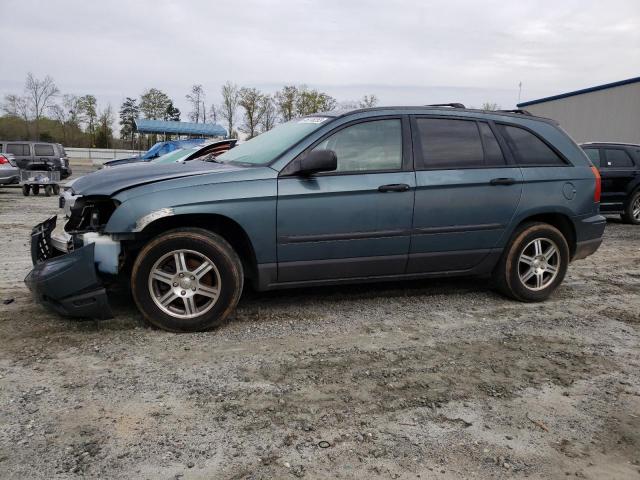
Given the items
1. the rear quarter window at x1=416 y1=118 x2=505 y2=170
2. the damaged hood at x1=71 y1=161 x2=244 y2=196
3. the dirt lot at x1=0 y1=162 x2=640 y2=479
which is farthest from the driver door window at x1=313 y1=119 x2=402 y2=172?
the dirt lot at x1=0 y1=162 x2=640 y2=479

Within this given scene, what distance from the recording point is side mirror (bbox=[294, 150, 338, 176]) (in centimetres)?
395

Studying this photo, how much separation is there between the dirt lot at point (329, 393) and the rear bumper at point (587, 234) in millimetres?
594

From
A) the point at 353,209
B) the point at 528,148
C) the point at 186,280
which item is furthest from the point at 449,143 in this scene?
the point at 186,280

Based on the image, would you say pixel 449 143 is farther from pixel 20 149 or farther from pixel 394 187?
pixel 20 149

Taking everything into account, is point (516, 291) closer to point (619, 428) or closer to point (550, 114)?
point (619, 428)

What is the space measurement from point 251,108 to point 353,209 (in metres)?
51.6

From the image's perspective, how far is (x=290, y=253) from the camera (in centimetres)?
411

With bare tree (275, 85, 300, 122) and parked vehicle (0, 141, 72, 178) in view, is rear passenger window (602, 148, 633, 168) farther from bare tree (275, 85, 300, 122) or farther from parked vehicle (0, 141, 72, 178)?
bare tree (275, 85, 300, 122)

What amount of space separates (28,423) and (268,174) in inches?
90.4

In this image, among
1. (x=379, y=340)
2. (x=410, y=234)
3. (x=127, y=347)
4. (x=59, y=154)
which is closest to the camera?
(x=127, y=347)

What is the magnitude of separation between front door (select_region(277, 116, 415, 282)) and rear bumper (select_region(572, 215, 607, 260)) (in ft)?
6.26

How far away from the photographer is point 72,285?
3.68 m

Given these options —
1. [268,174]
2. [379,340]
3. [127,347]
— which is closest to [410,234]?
[379,340]

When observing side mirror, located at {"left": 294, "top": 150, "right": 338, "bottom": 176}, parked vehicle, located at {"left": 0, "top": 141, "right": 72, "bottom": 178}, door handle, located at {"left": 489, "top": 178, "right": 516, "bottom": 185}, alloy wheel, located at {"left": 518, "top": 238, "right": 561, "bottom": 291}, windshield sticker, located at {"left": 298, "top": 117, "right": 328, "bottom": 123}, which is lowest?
alloy wheel, located at {"left": 518, "top": 238, "right": 561, "bottom": 291}
